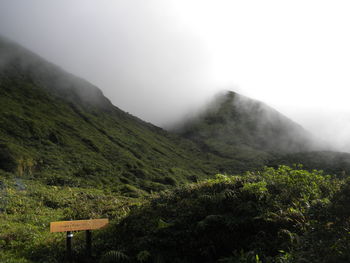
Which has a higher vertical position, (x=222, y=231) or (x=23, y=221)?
(x=222, y=231)

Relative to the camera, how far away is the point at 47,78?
12075 cm

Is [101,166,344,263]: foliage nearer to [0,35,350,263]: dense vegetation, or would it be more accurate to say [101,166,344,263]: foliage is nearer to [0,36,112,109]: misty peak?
[0,35,350,263]: dense vegetation

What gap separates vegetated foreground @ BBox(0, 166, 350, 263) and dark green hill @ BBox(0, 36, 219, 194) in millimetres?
28736

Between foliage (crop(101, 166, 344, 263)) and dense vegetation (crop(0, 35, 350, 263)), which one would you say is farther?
dense vegetation (crop(0, 35, 350, 263))

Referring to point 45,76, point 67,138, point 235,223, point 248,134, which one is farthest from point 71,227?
point 248,134

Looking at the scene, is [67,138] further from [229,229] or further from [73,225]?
[229,229]

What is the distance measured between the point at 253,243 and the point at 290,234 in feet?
3.70

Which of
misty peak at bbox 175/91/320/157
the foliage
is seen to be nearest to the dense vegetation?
the foliage

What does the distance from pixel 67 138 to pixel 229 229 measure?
63482mm

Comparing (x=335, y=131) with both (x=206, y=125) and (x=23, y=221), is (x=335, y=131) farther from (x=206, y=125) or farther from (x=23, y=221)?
(x=23, y=221)

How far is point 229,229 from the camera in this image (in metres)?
8.87

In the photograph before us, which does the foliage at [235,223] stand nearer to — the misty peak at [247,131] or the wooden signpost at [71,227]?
the wooden signpost at [71,227]

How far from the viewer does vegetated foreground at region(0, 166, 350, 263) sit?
24.4 feet

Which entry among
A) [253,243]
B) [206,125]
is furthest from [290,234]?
[206,125]
